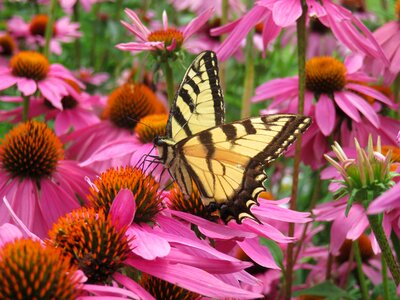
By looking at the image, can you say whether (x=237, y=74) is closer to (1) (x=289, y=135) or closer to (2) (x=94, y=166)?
(2) (x=94, y=166)

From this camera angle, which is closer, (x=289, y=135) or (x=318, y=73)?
(x=289, y=135)

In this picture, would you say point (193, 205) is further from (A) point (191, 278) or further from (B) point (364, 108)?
(B) point (364, 108)

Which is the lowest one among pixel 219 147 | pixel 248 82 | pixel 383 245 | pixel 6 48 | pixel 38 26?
pixel 383 245

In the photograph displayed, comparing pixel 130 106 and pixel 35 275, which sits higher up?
pixel 130 106

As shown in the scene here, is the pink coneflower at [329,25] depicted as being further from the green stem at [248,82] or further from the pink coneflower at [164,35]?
the green stem at [248,82]

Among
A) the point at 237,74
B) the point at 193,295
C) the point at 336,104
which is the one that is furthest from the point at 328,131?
the point at 237,74

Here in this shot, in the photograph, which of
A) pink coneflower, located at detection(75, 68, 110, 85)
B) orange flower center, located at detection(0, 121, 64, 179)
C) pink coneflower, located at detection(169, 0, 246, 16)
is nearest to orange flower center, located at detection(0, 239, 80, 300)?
orange flower center, located at detection(0, 121, 64, 179)

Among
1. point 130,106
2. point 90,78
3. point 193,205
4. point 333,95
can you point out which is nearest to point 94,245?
point 193,205
